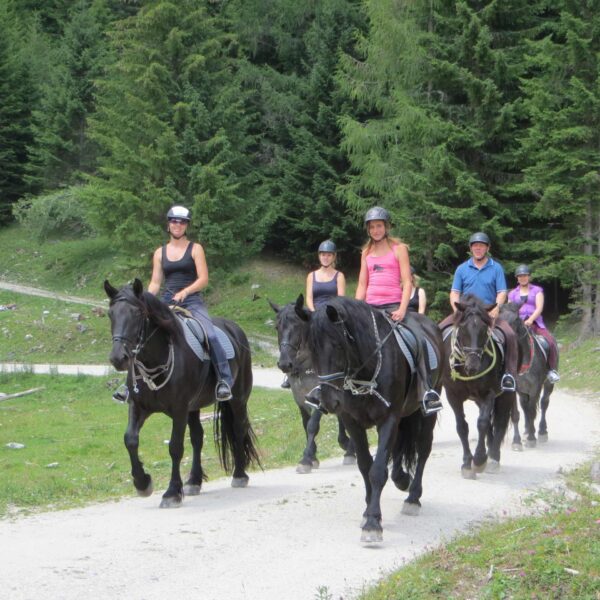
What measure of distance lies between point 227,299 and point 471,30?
15493mm

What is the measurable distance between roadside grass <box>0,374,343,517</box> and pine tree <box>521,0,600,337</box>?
1127 cm

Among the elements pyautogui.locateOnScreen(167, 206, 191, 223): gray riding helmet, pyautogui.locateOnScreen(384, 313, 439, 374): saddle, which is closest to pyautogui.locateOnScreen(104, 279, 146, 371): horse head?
pyautogui.locateOnScreen(167, 206, 191, 223): gray riding helmet

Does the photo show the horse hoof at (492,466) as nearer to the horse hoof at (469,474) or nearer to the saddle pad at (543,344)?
the horse hoof at (469,474)

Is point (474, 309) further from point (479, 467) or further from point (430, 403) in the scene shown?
point (430, 403)

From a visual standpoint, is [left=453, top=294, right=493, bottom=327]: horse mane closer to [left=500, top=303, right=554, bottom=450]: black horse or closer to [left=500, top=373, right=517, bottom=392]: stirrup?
[left=500, top=373, right=517, bottom=392]: stirrup

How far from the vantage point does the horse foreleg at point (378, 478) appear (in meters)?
7.44

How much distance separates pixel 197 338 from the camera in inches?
396

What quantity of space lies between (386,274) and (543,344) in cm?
706

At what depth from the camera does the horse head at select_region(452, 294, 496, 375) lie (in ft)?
36.1

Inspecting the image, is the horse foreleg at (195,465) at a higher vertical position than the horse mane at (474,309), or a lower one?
lower

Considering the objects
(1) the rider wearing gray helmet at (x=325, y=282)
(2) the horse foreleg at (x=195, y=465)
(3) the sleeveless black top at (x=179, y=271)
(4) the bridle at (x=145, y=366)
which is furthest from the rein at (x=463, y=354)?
(4) the bridle at (x=145, y=366)

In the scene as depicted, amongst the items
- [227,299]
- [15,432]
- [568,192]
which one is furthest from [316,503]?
[227,299]

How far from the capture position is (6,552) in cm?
705

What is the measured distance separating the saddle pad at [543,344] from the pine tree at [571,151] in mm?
11937
